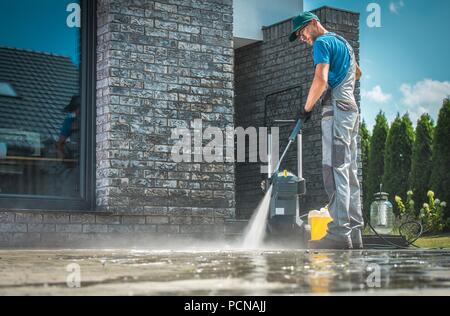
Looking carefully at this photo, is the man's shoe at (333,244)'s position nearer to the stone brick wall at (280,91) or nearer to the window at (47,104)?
the window at (47,104)

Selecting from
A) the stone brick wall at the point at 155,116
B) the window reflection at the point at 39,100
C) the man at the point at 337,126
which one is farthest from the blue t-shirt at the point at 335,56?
the window reflection at the point at 39,100

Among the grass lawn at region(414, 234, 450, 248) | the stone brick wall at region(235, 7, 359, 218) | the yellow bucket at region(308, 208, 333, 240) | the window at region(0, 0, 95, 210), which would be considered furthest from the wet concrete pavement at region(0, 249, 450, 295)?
the grass lawn at region(414, 234, 450, 248)

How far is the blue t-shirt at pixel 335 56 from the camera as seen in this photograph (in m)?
6.26

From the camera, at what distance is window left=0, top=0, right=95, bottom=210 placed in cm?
774

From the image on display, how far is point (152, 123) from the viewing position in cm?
828

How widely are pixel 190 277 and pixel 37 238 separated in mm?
4711

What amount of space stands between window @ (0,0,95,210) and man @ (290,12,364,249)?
275cm

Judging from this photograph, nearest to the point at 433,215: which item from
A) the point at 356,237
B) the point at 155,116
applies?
the point at 155,116

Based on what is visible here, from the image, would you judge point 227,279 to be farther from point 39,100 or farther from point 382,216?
point 382,216

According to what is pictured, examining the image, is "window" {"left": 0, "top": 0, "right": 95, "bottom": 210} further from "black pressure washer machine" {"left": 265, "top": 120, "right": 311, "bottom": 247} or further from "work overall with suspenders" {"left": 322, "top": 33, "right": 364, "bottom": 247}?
"work overall with suspenders" {"left": 322, "top": 33, "right": 364, "bottom": 247}

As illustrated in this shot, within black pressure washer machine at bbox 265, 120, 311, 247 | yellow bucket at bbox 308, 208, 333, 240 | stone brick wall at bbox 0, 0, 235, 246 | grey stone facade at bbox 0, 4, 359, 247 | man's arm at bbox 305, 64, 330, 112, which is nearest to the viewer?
man's arm at bbox 305, 64, 330, 112

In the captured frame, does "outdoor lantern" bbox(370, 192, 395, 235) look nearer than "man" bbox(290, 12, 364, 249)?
No

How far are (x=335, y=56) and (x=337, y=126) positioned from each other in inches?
22.8

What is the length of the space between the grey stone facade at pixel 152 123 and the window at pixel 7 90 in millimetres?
871
